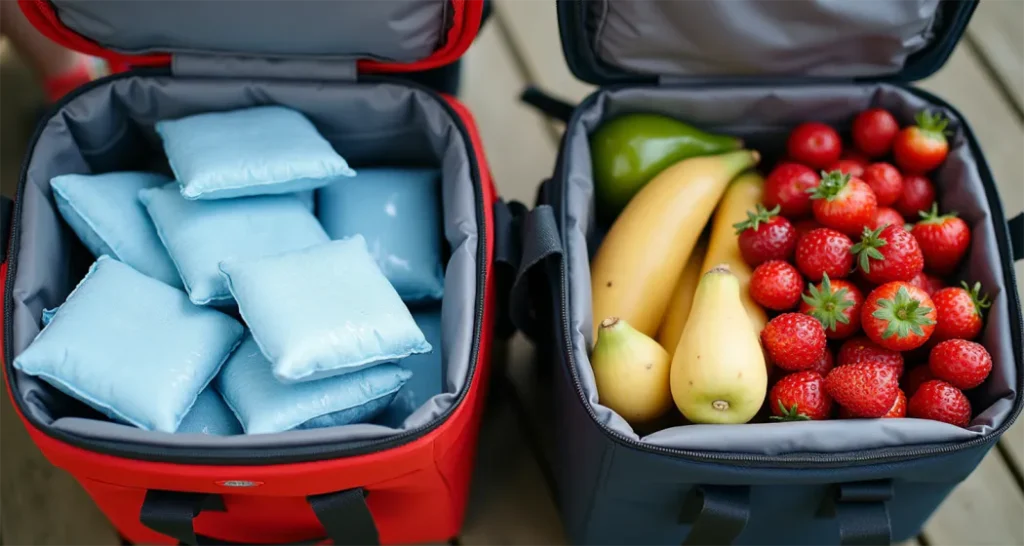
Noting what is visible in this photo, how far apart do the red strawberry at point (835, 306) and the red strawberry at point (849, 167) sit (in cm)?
16

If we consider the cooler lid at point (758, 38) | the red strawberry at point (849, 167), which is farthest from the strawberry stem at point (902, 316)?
the cooler lid at point (758, 38)

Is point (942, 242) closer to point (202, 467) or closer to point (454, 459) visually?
point (454, 459)

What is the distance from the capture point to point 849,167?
3.29 ft

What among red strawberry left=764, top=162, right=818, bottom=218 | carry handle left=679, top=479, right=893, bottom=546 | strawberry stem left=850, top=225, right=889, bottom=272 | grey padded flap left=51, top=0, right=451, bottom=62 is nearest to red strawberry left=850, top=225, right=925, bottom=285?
strawberry stem left=850, top=225, right=889, bottom=272

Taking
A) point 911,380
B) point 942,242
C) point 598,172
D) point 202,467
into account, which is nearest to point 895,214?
point 942,242

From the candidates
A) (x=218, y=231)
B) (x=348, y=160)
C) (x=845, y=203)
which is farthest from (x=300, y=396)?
(x=845, y=203)

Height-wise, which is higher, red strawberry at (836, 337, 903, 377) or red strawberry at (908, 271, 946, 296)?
red strawberry at (908, 271, 946, 296)

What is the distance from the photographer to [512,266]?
924mm

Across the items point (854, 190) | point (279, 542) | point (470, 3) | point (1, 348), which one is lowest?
point (279, 542)

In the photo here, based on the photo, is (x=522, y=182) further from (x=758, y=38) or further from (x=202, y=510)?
(x=202, y=510)

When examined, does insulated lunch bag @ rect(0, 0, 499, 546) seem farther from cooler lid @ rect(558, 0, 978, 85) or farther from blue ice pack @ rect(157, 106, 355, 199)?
cooler lid @ rect(558, 0, 978, 85)

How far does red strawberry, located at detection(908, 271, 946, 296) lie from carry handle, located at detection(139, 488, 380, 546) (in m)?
0.60

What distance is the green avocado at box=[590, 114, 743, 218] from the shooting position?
1.02 m

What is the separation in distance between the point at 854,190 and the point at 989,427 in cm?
27
